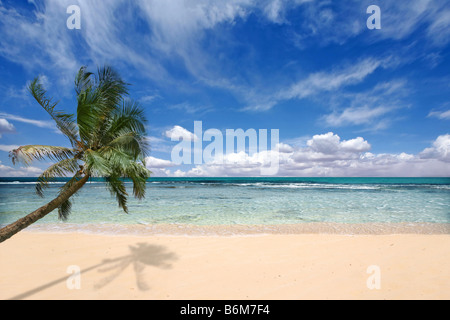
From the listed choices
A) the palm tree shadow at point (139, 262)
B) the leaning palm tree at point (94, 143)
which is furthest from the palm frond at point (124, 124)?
the palm tree shadow at point (139, 262)

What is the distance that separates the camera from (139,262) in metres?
6.30

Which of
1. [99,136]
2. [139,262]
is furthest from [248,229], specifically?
[99,136]

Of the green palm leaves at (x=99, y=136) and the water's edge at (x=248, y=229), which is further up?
the green palm leaves at (x=99, y=136)

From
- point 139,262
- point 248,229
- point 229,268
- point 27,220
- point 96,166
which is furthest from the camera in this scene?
point 248,229

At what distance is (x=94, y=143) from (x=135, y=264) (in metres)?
3.67

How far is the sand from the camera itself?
183 inches

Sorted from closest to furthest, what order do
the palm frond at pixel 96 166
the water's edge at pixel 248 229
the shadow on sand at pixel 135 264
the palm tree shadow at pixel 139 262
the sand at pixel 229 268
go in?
the palm frond at pixel 96 166 → the sand at pixel 229 268 → the shadow on sand at pixel 135 264 → the palm tree shadow at pixel 139 262 → the water's edge at pixel 248 229

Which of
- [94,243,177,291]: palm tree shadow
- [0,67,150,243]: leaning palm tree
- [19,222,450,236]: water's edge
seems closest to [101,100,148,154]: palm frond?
[0,67,150,243]: leaning palm tree

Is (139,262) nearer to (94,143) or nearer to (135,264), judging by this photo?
(135,264)

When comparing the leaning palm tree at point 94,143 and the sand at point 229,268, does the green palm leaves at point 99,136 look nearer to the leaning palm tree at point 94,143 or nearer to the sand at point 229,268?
the leaning palm tree at point 94,143

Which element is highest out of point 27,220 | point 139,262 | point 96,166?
point 96,166

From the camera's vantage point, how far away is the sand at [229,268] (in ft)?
15.3
